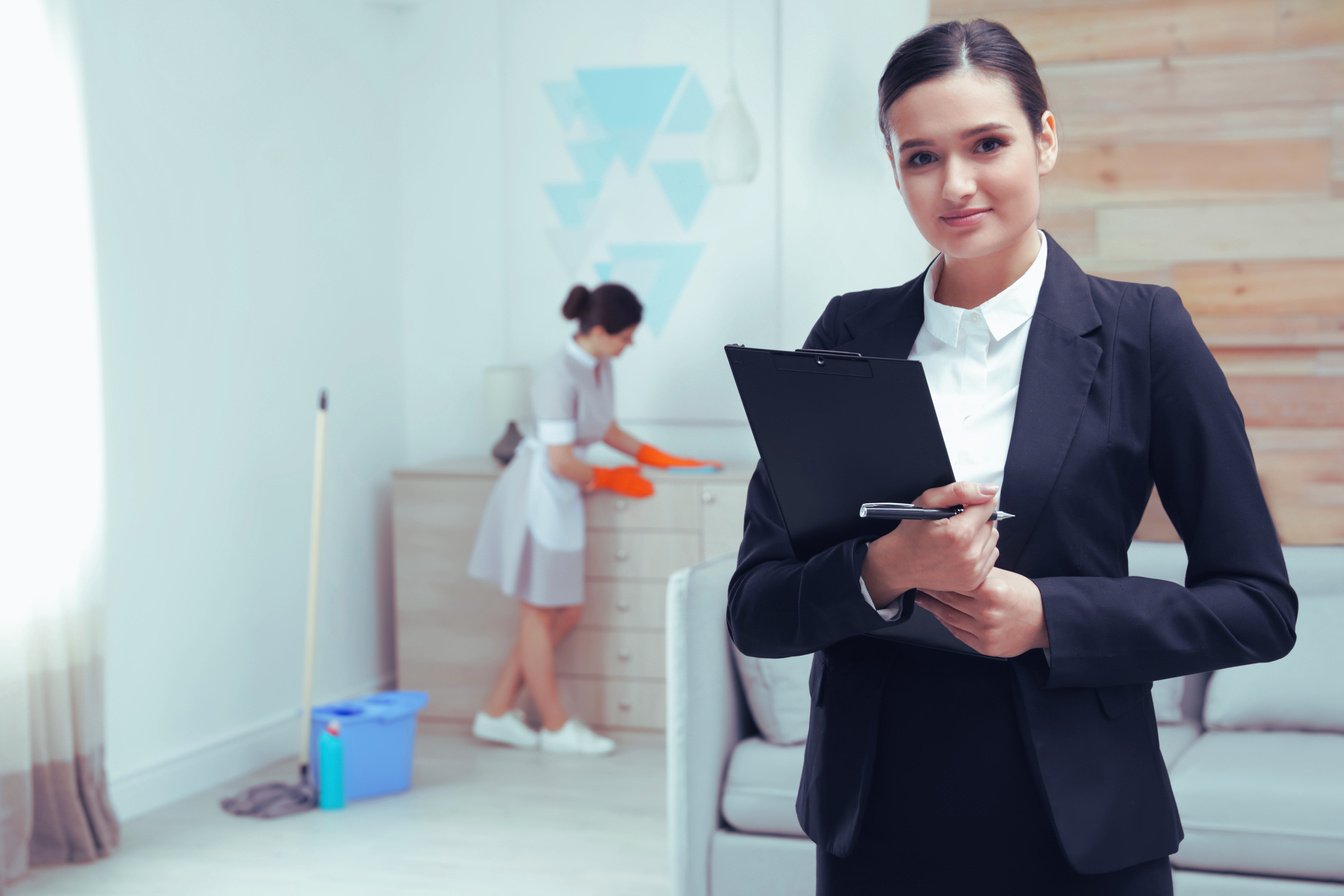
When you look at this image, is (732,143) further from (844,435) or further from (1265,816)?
(844,435)

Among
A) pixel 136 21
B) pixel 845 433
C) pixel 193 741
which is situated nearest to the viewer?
pixel 845 433

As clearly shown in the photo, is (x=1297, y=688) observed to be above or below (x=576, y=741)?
above

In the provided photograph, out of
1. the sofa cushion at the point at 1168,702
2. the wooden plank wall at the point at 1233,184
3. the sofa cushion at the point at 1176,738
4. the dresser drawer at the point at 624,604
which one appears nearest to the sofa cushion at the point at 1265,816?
the sofa cushion at the point at 1176,738

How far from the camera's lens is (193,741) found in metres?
4.00

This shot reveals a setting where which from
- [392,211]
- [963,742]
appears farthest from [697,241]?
[963,742]

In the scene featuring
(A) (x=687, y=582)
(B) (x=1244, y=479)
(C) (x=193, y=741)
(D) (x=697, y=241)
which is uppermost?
(D) (x=697, y=241)

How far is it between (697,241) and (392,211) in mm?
1172

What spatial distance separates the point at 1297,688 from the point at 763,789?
1156 millimetres

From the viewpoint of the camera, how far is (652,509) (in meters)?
4.43

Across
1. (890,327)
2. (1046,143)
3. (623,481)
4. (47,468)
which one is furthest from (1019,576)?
(623,481)

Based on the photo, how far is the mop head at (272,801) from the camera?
374 centimetres

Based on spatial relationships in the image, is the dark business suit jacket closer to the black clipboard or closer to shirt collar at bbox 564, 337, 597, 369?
the black clipboard

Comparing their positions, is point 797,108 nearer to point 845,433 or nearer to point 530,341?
point 530,341

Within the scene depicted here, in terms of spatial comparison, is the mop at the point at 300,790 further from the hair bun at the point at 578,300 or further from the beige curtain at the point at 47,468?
the hair bun at the point at 578,300
